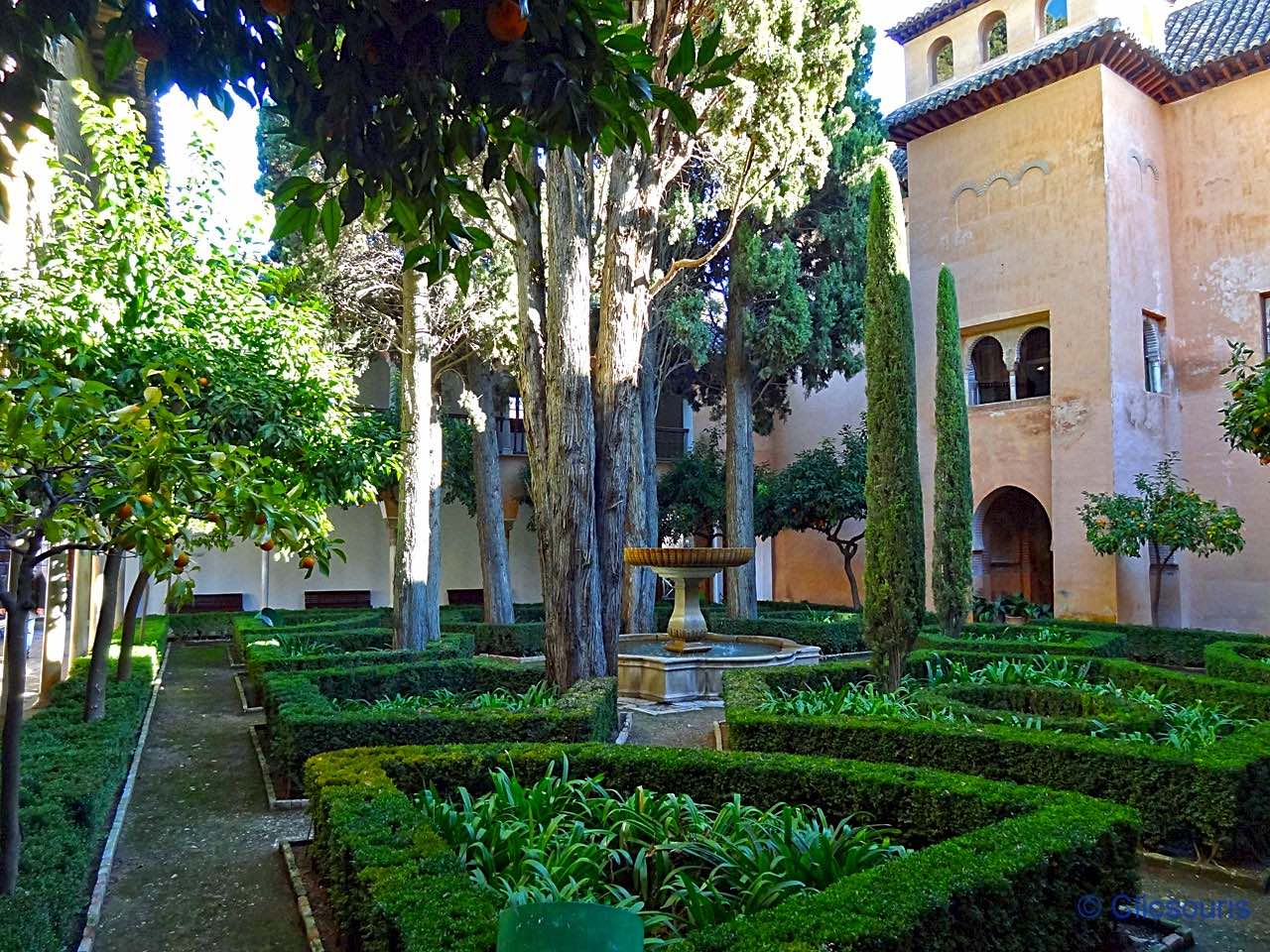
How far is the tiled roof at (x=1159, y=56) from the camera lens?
14.9m

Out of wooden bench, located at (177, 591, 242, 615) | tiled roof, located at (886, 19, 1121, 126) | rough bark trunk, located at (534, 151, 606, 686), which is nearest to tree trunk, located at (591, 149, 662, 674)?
rough bark trunk, located at (534, 151, 606, 686)

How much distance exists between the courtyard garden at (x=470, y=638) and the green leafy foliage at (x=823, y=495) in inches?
160

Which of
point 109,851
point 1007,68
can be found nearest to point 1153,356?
point 1007,68

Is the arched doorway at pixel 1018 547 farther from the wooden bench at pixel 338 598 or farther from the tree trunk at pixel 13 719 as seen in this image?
the tree trunk at pixel 13 719

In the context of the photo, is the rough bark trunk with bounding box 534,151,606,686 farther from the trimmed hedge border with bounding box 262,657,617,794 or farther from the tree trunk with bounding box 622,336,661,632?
the tree trunk with bounding box 622,336,661,632

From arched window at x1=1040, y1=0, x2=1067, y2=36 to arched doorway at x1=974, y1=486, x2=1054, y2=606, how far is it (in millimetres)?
7998

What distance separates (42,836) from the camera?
4070 mm

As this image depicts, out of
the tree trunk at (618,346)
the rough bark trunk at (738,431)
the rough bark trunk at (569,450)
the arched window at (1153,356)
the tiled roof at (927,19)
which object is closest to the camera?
the rough bark trunk at (569,450)

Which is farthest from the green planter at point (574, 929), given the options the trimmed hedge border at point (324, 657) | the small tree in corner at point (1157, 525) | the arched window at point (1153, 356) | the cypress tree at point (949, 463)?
the arched window at point (1153, 356)

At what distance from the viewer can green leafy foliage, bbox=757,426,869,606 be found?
710 inches

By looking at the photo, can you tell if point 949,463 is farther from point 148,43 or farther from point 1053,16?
point 148,43

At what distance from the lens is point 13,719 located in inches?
150

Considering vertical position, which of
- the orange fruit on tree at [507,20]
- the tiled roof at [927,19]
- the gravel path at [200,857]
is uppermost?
the tiled roof at [927,19]

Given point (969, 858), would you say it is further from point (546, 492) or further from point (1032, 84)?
point (1032, 84)
